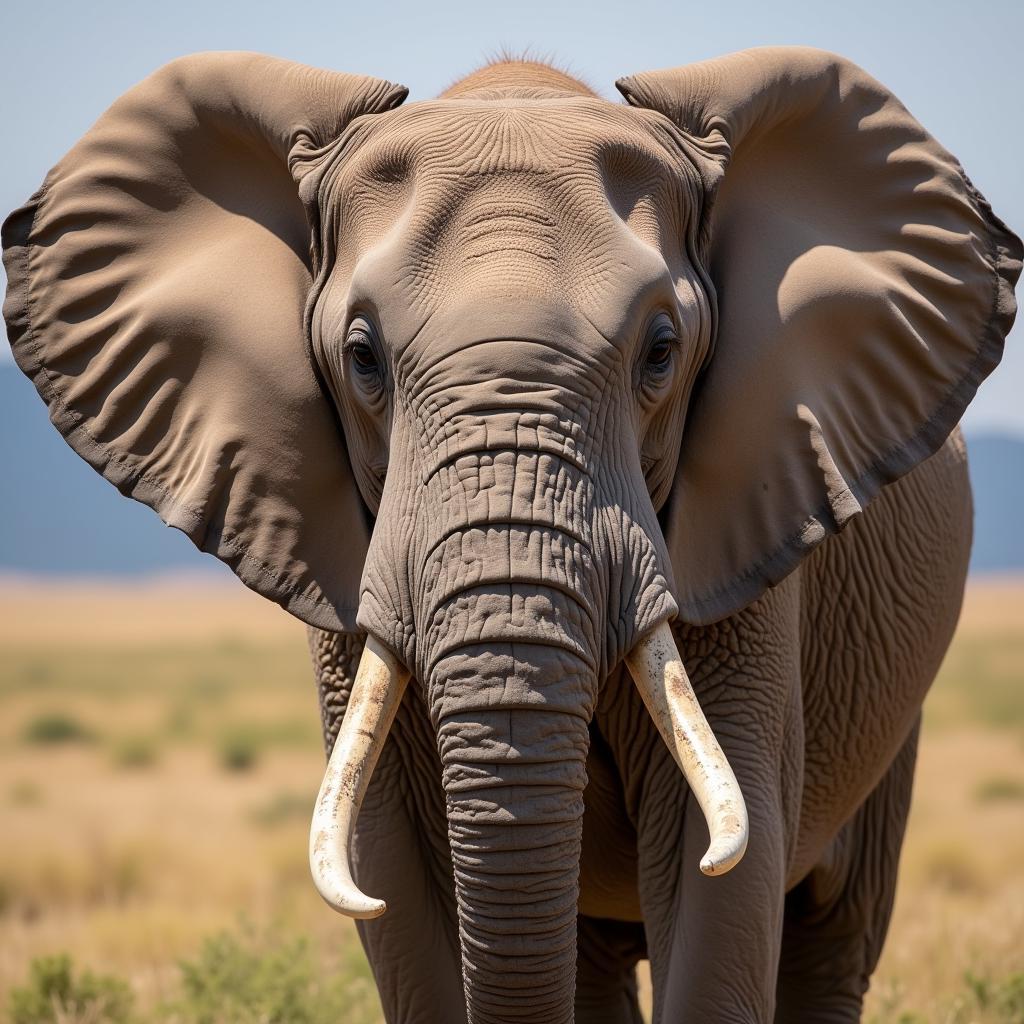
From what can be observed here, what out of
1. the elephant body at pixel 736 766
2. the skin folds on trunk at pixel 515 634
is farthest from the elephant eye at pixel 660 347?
the elephant body at pixel 736 766

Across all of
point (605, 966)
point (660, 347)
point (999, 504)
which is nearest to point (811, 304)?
point (660, 347)

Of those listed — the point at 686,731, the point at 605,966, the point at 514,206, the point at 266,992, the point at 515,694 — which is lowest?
the point at 266,992

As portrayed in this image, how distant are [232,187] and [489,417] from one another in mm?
1353

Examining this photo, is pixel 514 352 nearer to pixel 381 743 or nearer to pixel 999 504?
pixel 381 743

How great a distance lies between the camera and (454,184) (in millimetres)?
3953

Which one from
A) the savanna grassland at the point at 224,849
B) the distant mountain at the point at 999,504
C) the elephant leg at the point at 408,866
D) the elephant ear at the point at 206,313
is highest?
the elephant ear at the point at 206,313

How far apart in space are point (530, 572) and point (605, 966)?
3191 millimetres

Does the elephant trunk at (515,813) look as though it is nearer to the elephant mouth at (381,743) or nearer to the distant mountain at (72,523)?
the elephant mouth at (381,743)

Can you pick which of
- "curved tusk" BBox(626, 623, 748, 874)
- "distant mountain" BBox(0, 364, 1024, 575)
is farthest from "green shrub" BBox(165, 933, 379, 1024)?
"distant mountain" BBox(0, 364, 1024, 575)

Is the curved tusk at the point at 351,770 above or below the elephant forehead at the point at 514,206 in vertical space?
below

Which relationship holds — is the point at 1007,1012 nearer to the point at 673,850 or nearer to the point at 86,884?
the point at 673,850

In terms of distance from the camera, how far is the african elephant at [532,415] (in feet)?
12.0

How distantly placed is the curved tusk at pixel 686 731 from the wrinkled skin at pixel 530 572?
64 millimetres

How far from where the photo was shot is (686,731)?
3.69m
